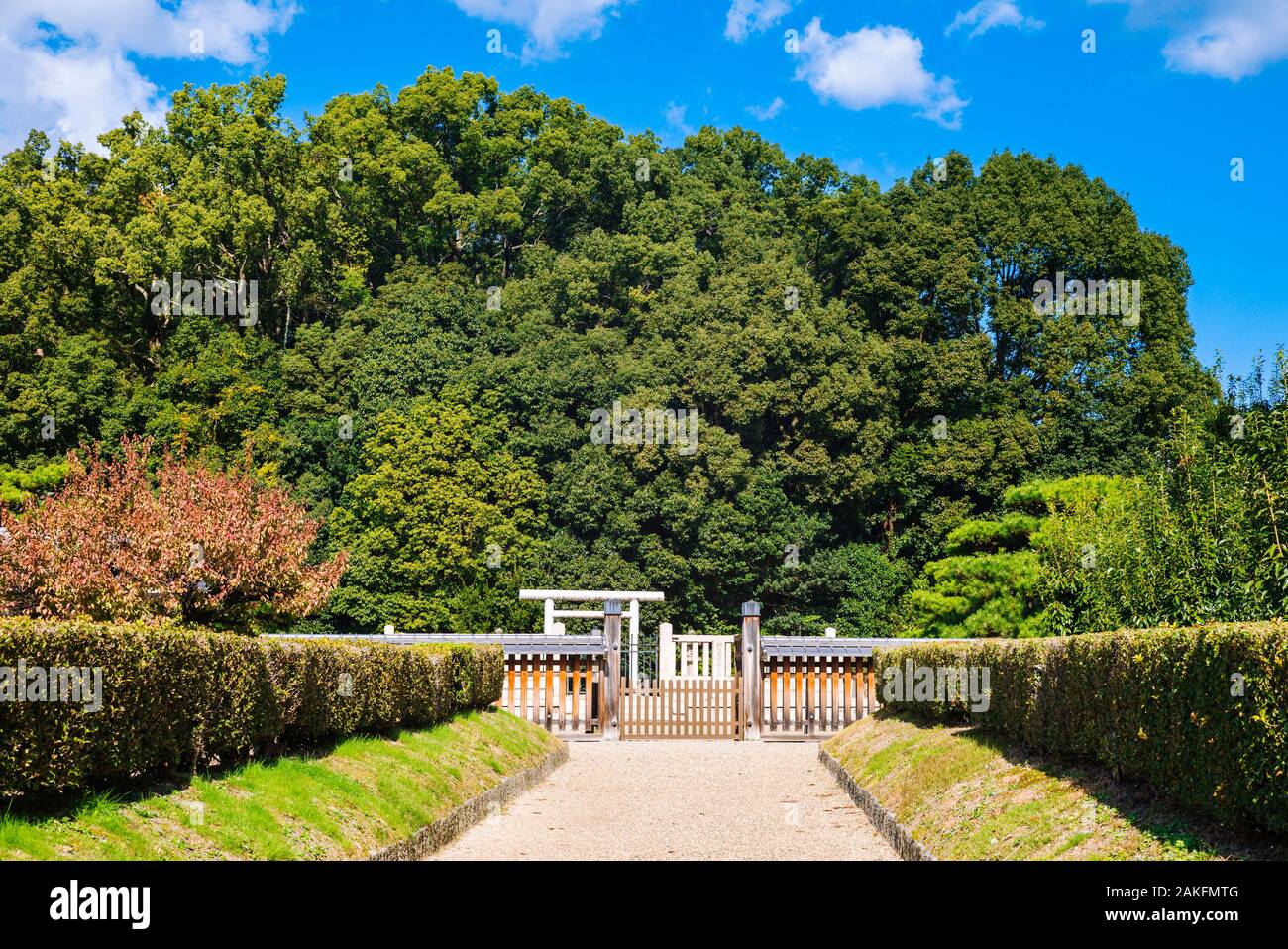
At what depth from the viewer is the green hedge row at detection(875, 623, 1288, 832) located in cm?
657

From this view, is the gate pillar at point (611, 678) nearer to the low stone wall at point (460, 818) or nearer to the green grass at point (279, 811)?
the low stone wall at point (460, 818)

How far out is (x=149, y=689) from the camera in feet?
25.4

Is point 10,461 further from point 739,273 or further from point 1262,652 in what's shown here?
point 1262,652

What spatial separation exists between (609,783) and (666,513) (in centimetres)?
2383

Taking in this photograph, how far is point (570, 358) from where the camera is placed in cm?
4391

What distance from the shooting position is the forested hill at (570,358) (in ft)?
132

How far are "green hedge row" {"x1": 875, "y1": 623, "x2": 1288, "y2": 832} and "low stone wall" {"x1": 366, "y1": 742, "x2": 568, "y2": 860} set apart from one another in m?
4.94

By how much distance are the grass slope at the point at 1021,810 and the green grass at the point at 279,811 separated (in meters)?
3.97

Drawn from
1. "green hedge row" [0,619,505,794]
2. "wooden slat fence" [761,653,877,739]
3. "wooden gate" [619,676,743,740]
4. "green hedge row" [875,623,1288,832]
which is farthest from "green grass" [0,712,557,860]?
"wooden slat fence" [761,653,877,739]

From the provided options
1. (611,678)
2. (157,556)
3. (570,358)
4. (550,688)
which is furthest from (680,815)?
(570,358)

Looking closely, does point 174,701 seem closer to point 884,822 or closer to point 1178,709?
point 1178,709

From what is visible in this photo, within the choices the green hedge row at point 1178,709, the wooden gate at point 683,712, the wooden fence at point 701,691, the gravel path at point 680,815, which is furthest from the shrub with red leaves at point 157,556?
the wooden gate at point 683,712

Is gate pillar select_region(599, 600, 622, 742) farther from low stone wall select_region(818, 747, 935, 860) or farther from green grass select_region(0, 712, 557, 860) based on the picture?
green grass select_region(0, 712, 557, 860)

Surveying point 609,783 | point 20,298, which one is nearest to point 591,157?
point 20,298
